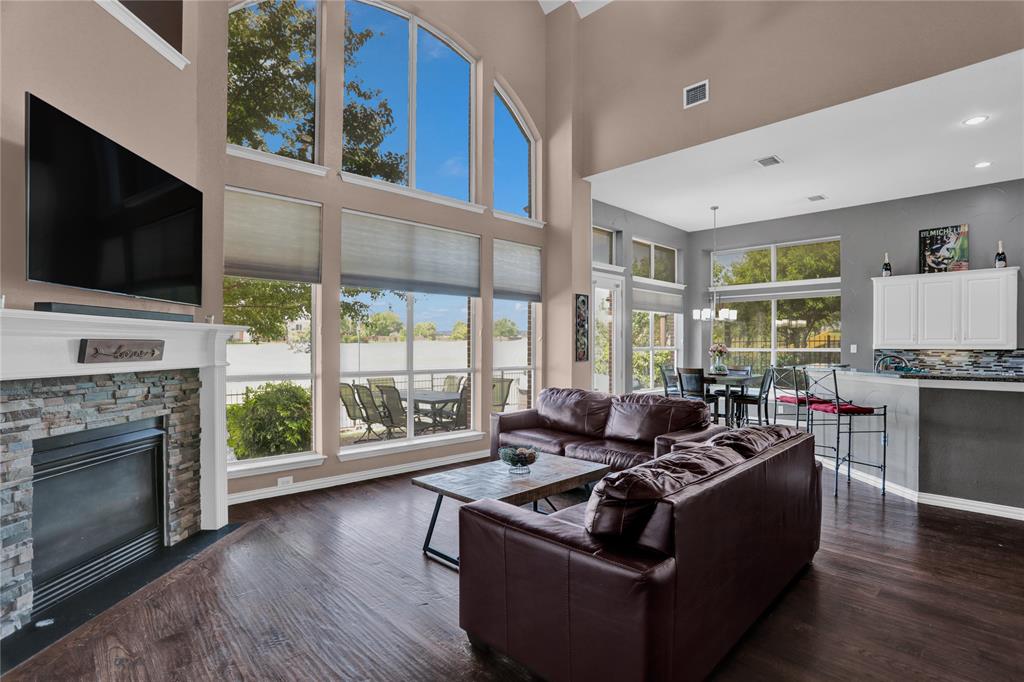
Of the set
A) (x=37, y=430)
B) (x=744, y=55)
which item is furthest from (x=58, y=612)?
(x=744, y=55)

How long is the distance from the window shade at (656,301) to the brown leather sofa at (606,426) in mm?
3786

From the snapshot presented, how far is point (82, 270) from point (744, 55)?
5.92 meters

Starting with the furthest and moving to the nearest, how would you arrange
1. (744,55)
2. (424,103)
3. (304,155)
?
(424,103), (744,55), (304,155)

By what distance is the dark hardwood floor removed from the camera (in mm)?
2156

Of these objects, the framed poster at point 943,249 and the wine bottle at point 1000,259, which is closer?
the wine bottle at point 1000,259

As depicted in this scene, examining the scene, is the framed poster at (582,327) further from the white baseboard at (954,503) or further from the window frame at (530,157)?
the white baseboard at (954,503)

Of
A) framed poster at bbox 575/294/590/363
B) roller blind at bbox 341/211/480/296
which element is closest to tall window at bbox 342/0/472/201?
roller blind at bbox 341/211/480/296

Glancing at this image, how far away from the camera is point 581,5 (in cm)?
682

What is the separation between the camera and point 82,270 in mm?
2699

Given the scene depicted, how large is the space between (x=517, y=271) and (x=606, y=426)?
2660 millimetres

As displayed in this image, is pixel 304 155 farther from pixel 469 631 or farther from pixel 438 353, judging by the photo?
pixel 469 631

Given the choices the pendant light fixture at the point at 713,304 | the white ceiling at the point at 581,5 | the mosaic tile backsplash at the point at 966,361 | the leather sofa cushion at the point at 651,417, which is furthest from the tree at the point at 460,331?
the mosaic tile backsplash at the point at 966,361

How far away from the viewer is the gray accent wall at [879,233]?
6594 millimetres

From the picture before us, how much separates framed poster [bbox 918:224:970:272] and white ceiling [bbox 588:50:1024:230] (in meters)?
0.57
